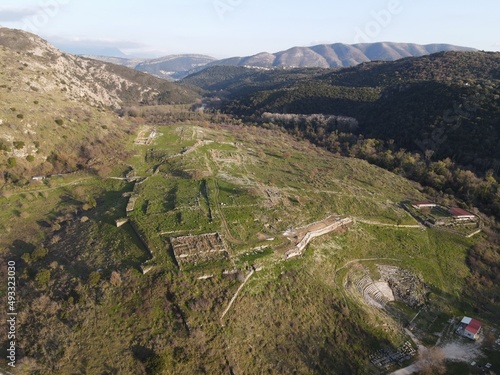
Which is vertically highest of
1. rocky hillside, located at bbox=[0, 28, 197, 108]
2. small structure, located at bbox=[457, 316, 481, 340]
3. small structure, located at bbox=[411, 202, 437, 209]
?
rocky hillside, located at bbox=[0, 28, 197, 108]

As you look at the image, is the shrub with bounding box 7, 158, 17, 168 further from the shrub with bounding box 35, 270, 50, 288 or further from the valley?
the shrub with bounding box 35, 270, 50, 288

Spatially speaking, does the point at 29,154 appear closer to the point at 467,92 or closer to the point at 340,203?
the point at 340,203

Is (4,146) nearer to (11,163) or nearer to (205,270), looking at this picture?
(11,163)

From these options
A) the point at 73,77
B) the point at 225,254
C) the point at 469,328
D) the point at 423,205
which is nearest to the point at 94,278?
the point at 225,254

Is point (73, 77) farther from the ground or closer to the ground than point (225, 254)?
farther from the ground

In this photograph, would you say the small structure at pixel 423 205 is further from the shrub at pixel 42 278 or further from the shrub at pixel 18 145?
the shrub at pixel 18 145

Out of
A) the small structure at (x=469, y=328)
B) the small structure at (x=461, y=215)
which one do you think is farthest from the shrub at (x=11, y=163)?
the small structure at (x=461, y=215)

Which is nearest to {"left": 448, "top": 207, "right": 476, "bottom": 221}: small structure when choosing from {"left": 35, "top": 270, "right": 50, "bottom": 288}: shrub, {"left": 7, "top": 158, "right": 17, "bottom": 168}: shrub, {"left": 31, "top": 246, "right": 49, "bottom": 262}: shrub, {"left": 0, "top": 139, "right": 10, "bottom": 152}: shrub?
{"left": 35, "top": 270, "right": 50, "bottom": 288}: shrub

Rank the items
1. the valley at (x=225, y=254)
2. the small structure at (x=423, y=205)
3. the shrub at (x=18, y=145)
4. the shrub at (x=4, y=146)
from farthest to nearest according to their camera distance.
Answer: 1. the small structure at (x=423, y=205)
2. the shrub at (x=18, y=145)
3. the shrub at (x=4, y=146)
4. the valley at (x=225, y=254)
